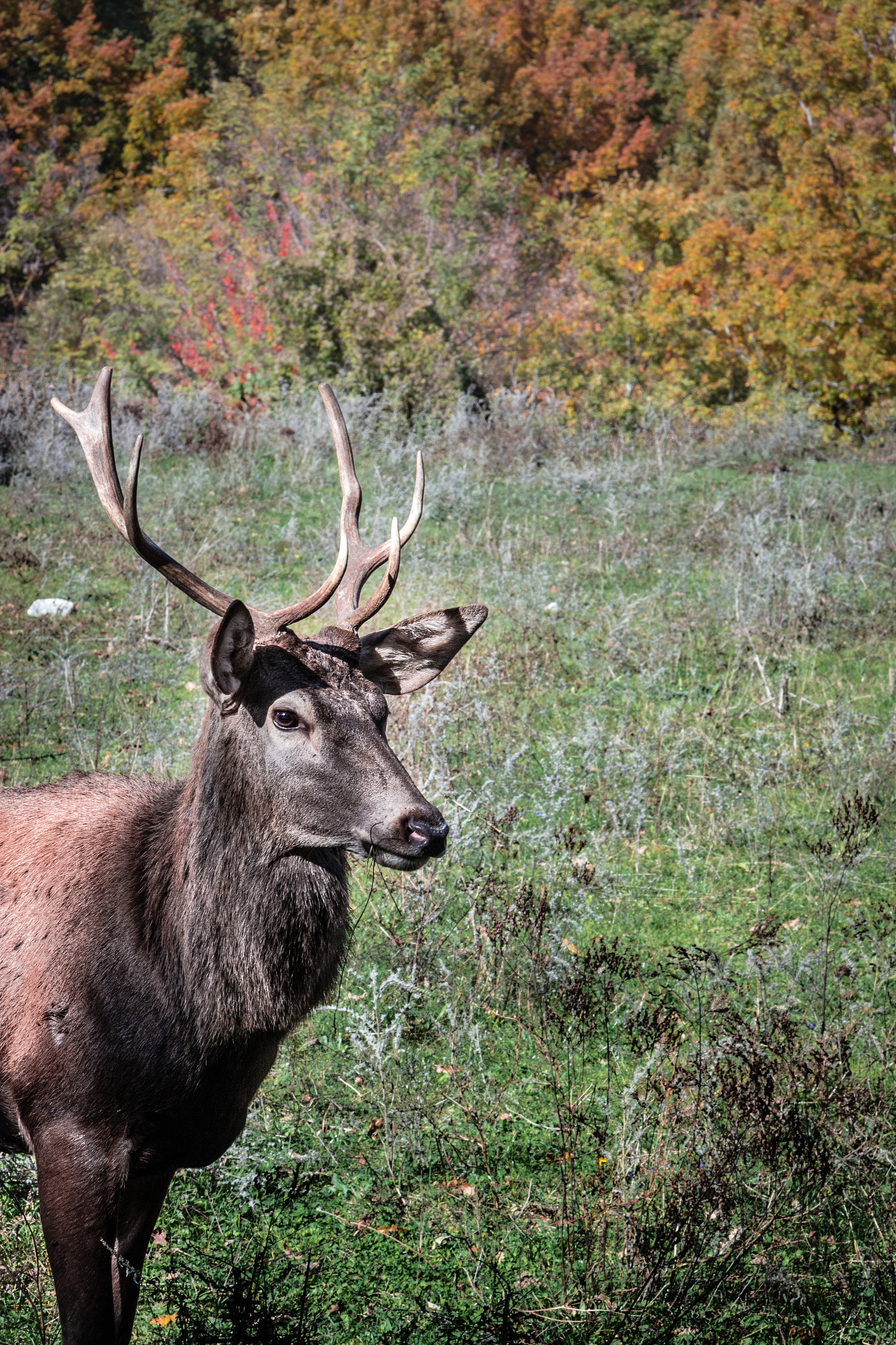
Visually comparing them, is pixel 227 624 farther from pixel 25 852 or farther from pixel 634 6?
pixel 634 6

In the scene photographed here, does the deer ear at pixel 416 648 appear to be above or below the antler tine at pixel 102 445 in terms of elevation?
below

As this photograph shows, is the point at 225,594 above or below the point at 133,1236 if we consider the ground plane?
above

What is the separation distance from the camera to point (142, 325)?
21.4m

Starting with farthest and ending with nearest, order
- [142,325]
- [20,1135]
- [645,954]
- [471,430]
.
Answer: [142,325] < [471,430] < [645,954] < [20,1135]

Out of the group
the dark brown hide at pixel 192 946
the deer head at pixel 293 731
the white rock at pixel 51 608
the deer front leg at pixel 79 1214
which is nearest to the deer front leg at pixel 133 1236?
the dark brown hide at pixel 192 946

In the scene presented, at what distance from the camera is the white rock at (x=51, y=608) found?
26.8 feet

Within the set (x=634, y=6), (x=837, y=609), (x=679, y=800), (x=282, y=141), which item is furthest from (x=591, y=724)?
(x=634, y=6)

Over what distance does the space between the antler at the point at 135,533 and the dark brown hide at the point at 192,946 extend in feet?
0.37

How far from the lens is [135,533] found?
2.91m

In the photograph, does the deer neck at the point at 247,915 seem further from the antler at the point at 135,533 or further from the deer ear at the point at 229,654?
the antler at the point at 135,533

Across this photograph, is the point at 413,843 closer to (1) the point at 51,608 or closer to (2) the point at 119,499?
(2) the point at 119,499

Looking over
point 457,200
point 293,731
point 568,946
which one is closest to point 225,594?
point 293,731

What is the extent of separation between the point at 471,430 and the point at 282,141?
50.9 feet

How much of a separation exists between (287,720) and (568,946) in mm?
2357
